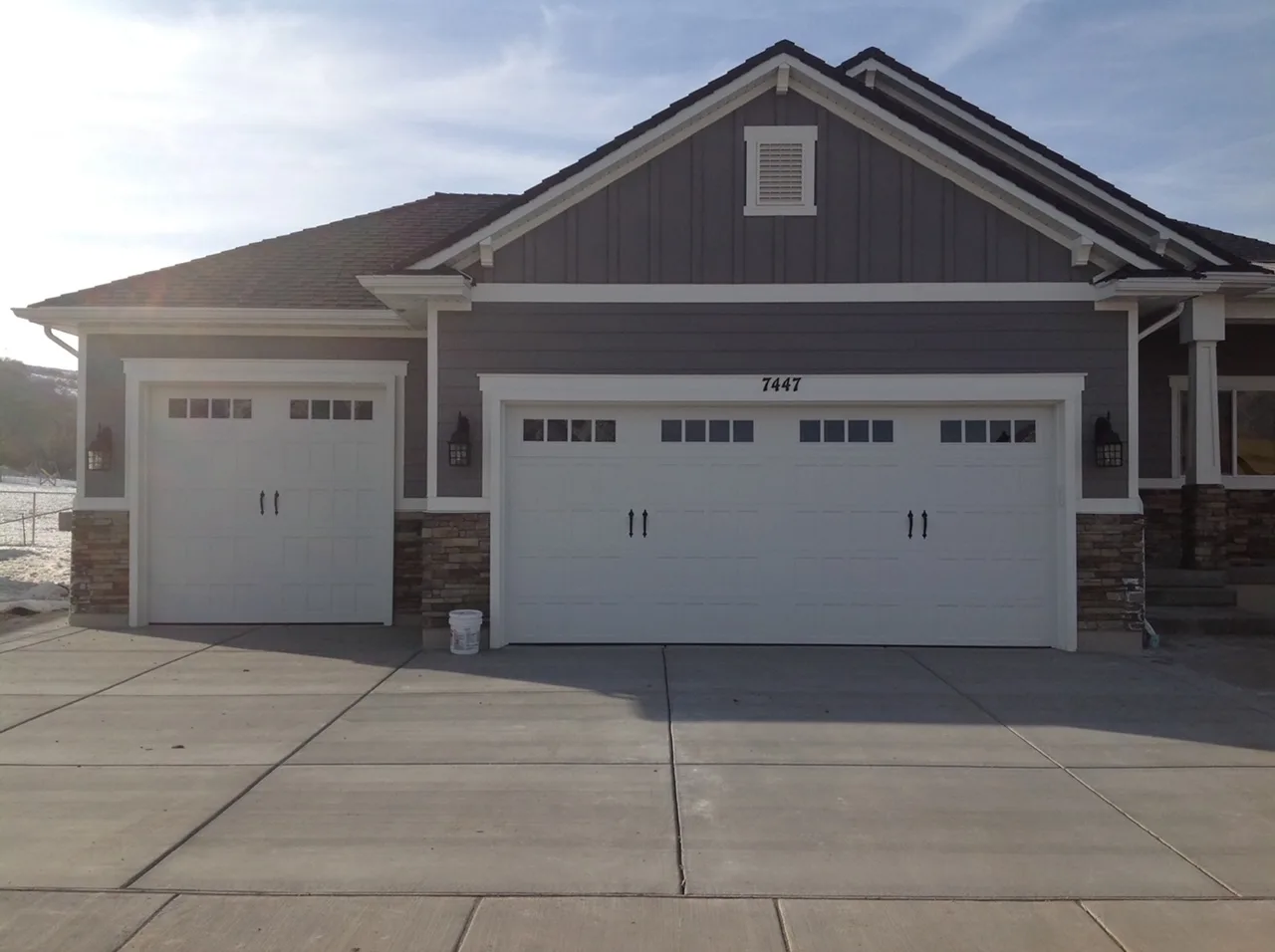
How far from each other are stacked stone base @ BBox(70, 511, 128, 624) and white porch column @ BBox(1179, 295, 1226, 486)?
1222 cm

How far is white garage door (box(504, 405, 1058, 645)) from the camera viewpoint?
9.63 m

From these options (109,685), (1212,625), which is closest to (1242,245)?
(1212,625)

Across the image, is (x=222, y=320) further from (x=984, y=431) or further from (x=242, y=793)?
(x=984, y=431)

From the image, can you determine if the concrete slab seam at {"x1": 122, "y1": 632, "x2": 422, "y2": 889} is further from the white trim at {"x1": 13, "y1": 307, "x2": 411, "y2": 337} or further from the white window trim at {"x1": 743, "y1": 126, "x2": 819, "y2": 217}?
the white window trim at {"x1": 743, "y1": 126, "x2": 819, "y2": 217}

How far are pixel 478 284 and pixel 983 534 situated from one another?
5.57 metres

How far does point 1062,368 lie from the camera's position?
9.43 metres

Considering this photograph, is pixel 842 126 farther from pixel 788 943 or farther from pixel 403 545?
pixel 788 943

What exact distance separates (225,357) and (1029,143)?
32.3 ft

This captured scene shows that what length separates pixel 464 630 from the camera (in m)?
9.20

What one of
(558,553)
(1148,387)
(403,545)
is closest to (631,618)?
(558,553)

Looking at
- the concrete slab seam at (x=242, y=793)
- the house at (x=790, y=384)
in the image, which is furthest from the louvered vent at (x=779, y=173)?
the concrete slab seam at (x=242, y=793)

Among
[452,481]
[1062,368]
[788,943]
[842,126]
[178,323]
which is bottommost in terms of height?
[788,943]

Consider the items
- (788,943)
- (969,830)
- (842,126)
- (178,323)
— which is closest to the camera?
(788,943)

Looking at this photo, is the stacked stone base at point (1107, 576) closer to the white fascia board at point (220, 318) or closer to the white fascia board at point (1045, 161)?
the white fascia board at point (1045, 161)
